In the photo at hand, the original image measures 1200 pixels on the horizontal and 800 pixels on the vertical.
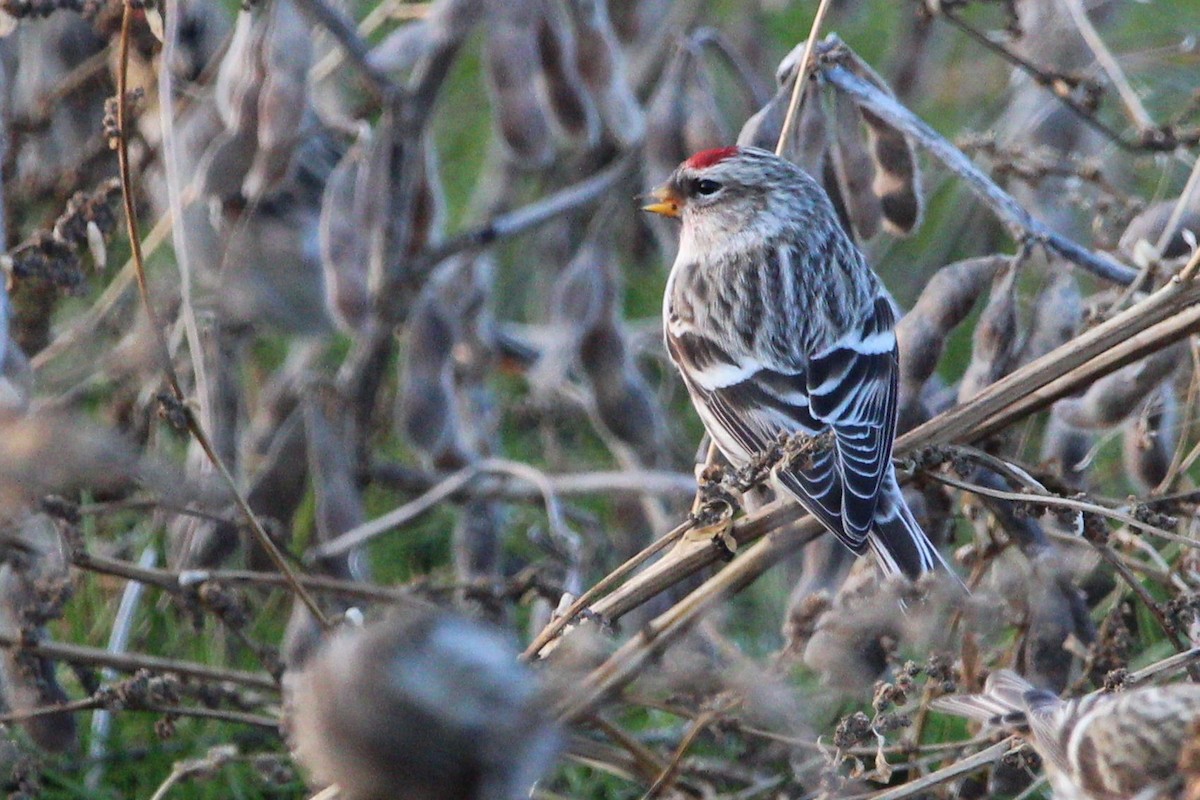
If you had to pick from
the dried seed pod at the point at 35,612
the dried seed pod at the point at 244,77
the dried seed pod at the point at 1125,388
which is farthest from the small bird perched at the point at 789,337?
the dried seed pod at the point at 35,612

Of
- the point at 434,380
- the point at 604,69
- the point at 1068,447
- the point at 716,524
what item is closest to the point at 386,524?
the point at 434,380

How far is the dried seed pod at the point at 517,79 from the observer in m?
3.78

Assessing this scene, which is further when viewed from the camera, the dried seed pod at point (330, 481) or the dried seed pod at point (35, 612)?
the dried seed pod at point (330, 481)

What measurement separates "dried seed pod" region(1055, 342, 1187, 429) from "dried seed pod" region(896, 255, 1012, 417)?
25 cm

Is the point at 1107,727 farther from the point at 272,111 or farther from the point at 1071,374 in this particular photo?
the point at 272,111

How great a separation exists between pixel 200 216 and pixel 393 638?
2619 mm

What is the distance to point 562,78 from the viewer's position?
391 centimetres

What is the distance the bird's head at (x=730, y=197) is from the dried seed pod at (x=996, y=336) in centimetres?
55

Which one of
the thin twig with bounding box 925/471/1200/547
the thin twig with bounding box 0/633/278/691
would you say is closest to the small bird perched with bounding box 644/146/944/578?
the thin twig with bounding box 925/471/1200/547

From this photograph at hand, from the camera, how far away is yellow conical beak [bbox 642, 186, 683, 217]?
338 centimetres

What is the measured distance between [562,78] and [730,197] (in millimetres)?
770

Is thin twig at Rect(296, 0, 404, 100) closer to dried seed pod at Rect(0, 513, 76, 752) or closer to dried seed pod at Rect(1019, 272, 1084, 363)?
dried seed pod at Rect(0, 513, 76, 752)

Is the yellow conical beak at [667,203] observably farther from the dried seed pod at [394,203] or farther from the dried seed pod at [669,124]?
the dried seed pod at [394,203]

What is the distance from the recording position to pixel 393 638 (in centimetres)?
150
